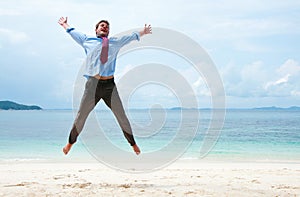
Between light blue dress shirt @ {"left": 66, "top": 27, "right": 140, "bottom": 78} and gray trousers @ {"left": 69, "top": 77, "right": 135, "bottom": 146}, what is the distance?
0.54ft

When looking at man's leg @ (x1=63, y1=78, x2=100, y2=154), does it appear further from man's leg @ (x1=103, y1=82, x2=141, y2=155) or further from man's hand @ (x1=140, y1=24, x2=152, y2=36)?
man's hand @ (x1=140, y1=24, x2=152, y2=36)

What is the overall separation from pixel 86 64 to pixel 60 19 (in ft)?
3.13

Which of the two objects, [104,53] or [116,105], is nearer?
[104,53]

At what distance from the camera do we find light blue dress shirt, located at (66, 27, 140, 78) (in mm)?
7305

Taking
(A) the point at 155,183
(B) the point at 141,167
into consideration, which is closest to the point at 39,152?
(B) the point at 141,167

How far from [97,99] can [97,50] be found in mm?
857

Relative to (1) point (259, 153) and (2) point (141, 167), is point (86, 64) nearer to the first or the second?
(2) point (141, 167)

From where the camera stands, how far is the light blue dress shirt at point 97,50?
7.30 metres

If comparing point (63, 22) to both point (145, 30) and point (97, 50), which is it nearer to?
point (97, 50)

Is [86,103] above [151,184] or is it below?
above

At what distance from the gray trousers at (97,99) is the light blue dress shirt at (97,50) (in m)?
0.17

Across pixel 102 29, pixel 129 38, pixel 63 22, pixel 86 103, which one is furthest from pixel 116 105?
pixel 63 22

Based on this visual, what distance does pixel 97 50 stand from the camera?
7289 mm

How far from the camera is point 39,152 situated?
20.3m
